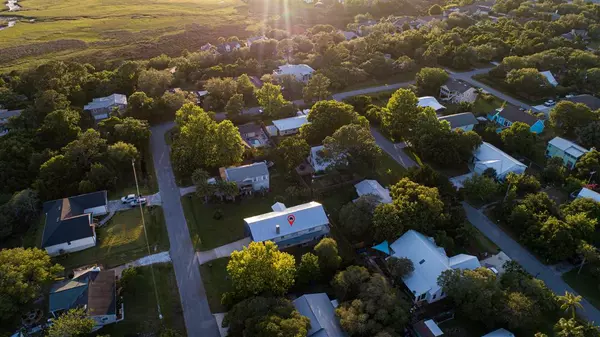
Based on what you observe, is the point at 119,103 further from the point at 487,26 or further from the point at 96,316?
the point at 487,26

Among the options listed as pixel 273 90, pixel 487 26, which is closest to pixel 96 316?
pixel 273 90

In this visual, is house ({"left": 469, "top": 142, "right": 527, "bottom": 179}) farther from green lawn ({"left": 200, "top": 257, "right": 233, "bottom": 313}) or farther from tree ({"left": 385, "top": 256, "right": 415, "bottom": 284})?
green lawn ({"left": 200, "top": 257, "right": 233, "bottom": 313})

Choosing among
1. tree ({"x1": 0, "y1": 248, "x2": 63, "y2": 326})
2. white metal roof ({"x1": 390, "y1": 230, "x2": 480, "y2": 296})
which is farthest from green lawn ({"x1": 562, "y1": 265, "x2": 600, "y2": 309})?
tree ({"x1": 0, "y1": 248, "x2": 63, "y2": 326})

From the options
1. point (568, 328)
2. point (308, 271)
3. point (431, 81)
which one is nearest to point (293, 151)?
point (308, 271)

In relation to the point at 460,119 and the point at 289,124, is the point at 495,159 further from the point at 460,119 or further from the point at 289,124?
the point at 289,124

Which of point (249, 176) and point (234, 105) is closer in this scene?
point (249, 176)

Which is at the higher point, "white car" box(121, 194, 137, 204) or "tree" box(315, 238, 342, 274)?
"tree" box(315, 238, 342, 274)
